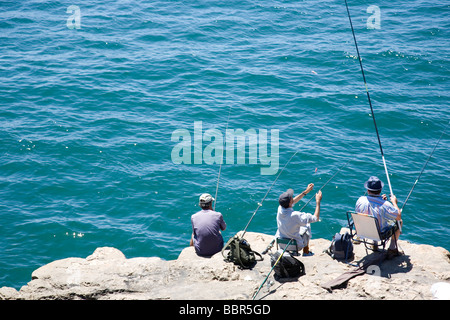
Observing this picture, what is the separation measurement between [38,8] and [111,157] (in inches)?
695

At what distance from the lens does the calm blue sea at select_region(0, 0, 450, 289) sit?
45.1 ft


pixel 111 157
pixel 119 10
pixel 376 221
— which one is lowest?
pixel 376 221

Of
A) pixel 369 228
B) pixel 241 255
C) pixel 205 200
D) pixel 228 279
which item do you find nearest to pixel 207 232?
pixel 205 200

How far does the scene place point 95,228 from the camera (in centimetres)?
1338

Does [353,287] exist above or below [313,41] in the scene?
below

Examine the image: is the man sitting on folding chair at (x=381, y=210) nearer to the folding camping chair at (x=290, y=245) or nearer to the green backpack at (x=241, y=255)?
the folding camping chair at (x=290, y=245)

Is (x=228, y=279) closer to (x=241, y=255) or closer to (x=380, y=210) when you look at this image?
(x=241, y=255)

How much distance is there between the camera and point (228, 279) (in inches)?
351

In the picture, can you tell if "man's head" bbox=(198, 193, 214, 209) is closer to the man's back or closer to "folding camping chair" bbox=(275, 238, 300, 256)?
the man's back

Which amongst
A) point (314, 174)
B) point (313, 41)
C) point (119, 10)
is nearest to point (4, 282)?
point (314, 174)

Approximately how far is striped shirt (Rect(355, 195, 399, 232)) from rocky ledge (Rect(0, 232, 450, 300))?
70 centimetres

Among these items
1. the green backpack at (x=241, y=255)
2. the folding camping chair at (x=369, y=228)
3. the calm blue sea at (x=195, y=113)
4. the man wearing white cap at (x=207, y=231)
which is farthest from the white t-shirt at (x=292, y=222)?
the calm blue sea at (x=195, y=113)

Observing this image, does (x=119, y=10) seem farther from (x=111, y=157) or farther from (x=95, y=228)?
(x=95, y=228)

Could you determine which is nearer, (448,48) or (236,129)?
(236,129)
